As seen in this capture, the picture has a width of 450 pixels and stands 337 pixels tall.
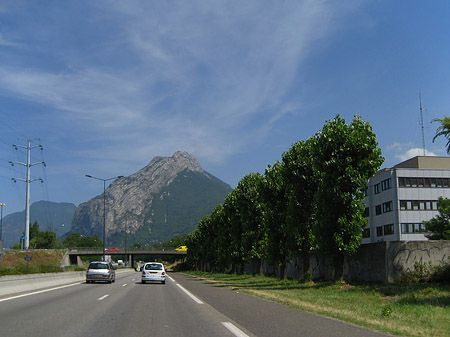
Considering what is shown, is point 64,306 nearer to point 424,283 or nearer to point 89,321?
point 89,321

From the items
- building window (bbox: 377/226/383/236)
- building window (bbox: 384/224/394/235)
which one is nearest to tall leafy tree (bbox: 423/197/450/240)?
building window (bbox: 384/224/394/235)

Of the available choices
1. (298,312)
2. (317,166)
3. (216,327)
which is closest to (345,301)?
(298,312)

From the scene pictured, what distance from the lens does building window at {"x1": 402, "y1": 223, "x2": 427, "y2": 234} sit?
66.9 m

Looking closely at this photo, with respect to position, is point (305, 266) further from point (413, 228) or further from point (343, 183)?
point (413, 228)

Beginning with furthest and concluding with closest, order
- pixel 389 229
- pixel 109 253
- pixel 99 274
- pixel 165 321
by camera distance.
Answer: pixel 109 253, pixel 389 229, pixel 99 274, pixel 165 321

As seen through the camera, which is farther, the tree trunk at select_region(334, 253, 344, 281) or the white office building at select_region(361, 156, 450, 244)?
the white office building at select_region(361, 156, 450, 244)

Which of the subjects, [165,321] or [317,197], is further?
[317,197]

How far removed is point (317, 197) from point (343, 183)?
1.69 m

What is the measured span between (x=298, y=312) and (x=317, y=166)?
12.8 metres

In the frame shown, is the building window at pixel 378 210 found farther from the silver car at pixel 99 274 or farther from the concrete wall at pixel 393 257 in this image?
the concrete wall at pixel 393 257

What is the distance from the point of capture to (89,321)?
38.1 feet

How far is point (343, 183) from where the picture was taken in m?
23.9

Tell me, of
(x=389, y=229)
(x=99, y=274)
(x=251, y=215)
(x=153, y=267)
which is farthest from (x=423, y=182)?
(x=99, y=274)

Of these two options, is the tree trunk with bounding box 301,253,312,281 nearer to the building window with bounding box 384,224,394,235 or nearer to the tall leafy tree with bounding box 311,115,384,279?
the tall leafy tree with bounding box 311,115,384,279
